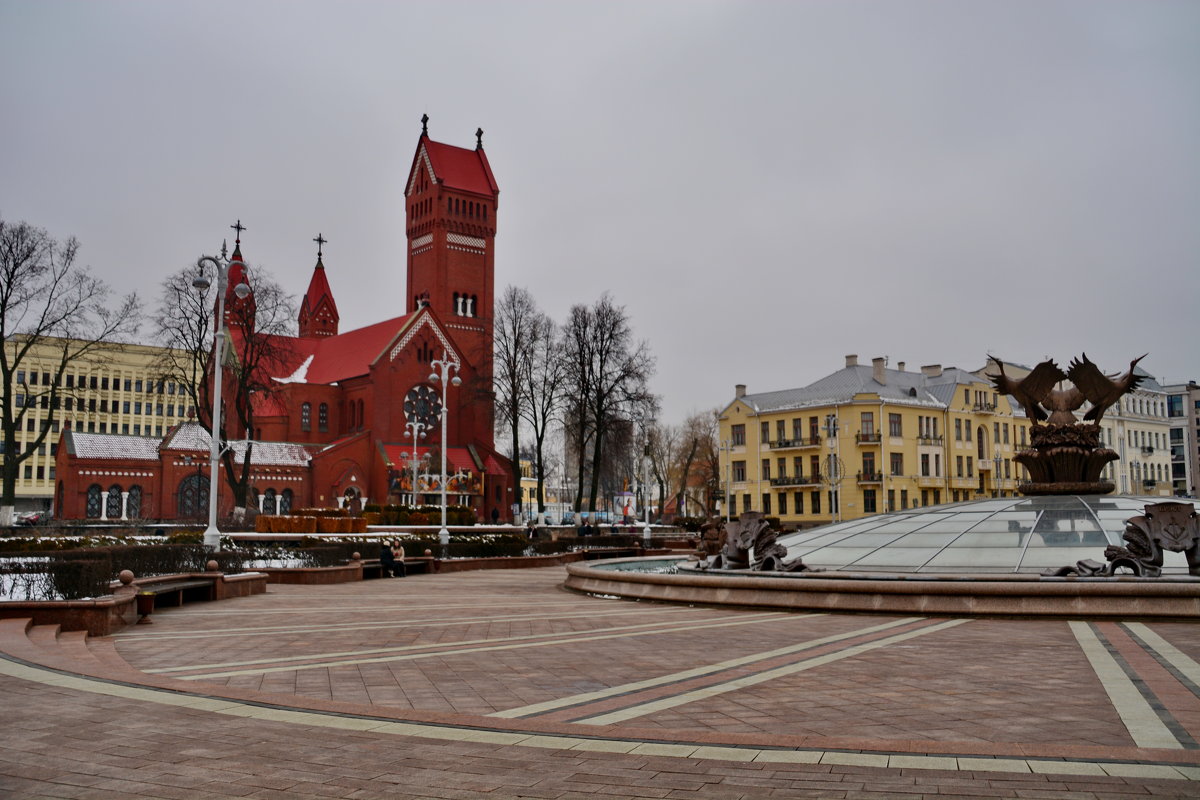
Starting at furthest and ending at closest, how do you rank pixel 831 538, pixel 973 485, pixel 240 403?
pixel 973 485, pixel 240 403, pixel 831 538

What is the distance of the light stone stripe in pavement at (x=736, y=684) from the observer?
23.7 feet

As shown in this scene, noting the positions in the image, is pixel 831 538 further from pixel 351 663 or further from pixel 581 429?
pixel 581 429

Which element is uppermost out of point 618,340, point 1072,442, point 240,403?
point 618,340

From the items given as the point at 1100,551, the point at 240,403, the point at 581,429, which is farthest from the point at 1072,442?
the point at 240,403

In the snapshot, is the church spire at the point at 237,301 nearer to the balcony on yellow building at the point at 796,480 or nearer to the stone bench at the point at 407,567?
the stone bench at the point at 407,567

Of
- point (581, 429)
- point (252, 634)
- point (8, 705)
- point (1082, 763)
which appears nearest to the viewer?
point (1082, 763)

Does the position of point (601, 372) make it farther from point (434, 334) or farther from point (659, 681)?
point (659, 681)

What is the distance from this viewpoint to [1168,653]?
10.0m

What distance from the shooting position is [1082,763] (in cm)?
561

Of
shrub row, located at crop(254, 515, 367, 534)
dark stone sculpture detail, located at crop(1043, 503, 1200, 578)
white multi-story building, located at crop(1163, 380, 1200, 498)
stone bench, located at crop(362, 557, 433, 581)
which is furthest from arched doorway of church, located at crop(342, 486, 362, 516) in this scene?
white multi-story building, located at crop(1163, 380, 1200, 498)

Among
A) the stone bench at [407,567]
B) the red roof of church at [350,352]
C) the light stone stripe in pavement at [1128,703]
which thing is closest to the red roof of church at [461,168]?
the red roof of church at [350,352]

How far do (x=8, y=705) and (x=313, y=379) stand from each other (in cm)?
7280

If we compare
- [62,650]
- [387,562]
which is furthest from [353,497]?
[62,650]

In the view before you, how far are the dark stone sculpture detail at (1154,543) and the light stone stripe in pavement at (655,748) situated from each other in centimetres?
1106
